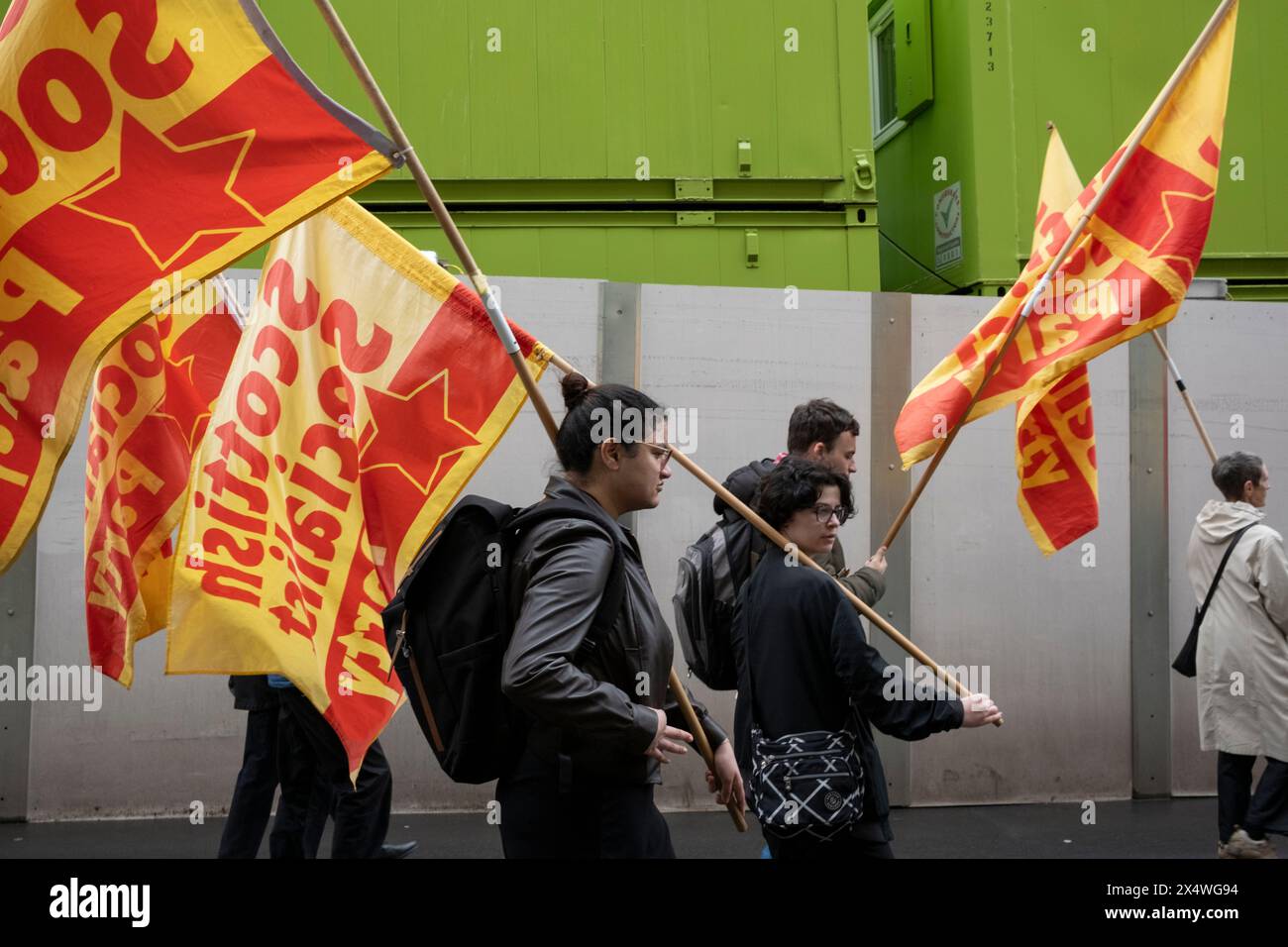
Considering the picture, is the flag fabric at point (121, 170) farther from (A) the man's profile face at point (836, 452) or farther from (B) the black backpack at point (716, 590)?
(A) the man's profile face at point (836, 452)

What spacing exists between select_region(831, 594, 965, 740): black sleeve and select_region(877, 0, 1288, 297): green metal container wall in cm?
563

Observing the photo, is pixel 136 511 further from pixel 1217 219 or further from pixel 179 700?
pixel 1217 219

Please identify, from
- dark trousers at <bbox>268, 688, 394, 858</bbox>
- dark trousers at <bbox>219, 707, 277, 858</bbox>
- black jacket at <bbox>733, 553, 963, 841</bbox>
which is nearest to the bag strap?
black jacket at <bbox>733, 553, 963, 841</bbox>

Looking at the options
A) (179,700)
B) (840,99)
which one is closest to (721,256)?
(840,99)

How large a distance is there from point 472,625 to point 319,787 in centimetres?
305

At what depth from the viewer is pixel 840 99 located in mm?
9195

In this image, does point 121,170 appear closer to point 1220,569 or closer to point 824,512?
point 824,512

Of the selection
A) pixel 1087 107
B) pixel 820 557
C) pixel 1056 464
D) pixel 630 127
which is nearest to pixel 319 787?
pixel 820 557

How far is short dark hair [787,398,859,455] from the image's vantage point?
551 centimetres

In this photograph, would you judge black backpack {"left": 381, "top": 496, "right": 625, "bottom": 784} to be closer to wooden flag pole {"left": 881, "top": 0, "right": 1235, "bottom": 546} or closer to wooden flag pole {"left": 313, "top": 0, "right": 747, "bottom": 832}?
wooden flag pole {"left": 313, "top": 0, "right": 747, "bottom": 832}

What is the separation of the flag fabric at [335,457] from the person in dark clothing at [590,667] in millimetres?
789

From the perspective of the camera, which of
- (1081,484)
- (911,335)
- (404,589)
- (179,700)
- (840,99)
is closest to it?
(404,589)
